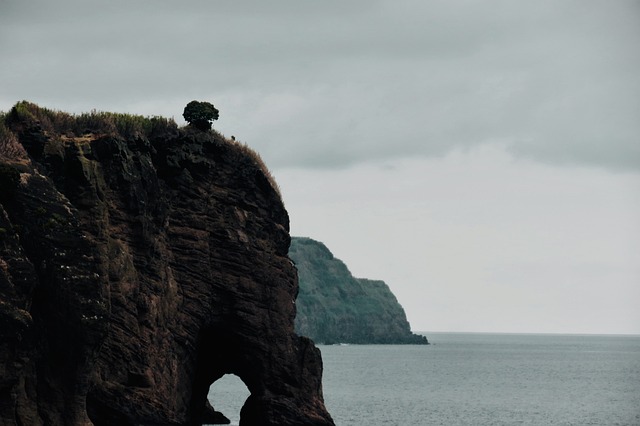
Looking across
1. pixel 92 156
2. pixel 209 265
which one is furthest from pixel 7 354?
pixel 209 265

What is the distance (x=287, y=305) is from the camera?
208 ft

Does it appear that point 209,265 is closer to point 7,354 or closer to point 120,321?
point 120,321

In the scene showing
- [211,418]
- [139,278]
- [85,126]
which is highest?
[85,126]

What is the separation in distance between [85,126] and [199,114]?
8.67 metres

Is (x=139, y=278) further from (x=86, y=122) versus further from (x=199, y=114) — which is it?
(x=199, y=114)

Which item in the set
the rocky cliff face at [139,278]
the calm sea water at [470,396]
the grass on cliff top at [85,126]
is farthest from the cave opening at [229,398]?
the grass on cliff top at [85,126]

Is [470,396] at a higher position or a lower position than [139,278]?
lower

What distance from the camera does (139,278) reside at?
55406 mm

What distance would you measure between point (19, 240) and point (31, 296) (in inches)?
102

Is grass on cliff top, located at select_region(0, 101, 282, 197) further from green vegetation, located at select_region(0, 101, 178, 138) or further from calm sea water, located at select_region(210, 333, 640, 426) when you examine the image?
calm sea water, located at select_region(210, 333, 640, 426)

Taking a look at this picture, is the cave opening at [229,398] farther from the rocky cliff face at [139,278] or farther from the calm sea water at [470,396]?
the rocky cliff face at [139,278]

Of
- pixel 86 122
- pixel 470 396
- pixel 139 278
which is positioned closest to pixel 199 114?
pixel 86 122

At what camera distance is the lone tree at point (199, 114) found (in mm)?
63375

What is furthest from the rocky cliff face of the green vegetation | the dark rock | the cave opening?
the cave opening
